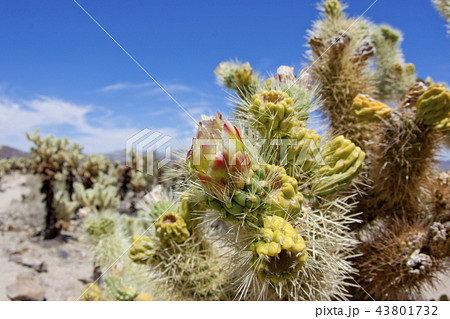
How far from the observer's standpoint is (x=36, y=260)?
592 cm

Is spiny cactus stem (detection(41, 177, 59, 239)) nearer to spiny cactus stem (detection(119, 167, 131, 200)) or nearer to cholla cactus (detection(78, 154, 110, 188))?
cholla cactus (detection(78, 154, 110, 188))

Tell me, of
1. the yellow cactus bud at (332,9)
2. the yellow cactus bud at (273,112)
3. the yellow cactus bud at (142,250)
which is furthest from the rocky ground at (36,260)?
the yellow cactus bud at (273,112)

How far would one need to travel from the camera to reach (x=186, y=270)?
154 centimetres

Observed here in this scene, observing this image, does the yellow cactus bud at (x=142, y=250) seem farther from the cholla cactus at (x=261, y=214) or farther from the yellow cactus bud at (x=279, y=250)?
the yellow cactus bud at (x=279, y=250)

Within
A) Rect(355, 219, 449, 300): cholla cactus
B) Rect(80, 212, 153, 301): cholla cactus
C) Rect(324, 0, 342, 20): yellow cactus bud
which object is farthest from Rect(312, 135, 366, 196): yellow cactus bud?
Rect(80, 212, 153, 301): cholla cactus

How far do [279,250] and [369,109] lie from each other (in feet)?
3.19

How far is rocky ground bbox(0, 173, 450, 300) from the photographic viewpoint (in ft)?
16.1

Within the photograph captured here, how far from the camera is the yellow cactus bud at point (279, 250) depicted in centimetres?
92

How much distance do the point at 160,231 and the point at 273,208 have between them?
67cm

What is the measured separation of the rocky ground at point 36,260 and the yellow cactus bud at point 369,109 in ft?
12.3

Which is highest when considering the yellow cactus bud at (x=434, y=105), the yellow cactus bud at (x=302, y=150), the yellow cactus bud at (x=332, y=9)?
the yellow cactus bud at (x=332, y=9)

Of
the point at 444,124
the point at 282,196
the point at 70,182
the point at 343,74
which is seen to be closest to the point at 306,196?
the point at 282,196

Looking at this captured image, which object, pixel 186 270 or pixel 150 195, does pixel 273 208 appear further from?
pixel 150 195

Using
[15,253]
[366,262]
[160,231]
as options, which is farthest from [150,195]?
[15,253]
